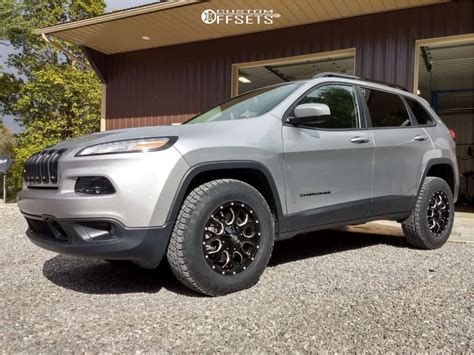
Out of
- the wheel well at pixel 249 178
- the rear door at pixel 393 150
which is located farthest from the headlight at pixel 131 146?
the rear door at pixel 393 150

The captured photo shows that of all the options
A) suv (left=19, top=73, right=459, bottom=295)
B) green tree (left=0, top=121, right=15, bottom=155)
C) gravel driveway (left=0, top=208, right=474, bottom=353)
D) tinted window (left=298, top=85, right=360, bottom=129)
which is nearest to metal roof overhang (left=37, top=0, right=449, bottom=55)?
suv (left=19, top=73, right=459, bottom=295)

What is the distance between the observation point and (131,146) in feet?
8.71

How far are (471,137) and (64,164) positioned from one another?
18.5m

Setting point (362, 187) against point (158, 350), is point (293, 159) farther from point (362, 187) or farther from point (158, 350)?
point (158, 350)

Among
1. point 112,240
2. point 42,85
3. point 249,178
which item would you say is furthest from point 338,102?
point 42,85

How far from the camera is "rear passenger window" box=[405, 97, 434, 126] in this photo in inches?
180

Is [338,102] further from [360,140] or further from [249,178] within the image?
[249,178]

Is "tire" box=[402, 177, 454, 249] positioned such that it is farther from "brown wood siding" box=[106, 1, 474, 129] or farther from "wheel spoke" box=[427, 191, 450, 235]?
"brown wood siding" box=[106, 1, 474, 129]

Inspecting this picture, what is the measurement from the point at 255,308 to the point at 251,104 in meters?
1.80

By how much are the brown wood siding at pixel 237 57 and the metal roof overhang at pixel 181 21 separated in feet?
0.61

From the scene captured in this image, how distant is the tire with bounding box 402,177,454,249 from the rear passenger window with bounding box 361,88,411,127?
72 cm

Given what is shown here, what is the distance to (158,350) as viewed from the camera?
6.73ft

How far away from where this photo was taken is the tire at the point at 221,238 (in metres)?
2.68

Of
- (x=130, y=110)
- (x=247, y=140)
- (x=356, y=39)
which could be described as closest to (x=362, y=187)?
(x=247, y=140)
